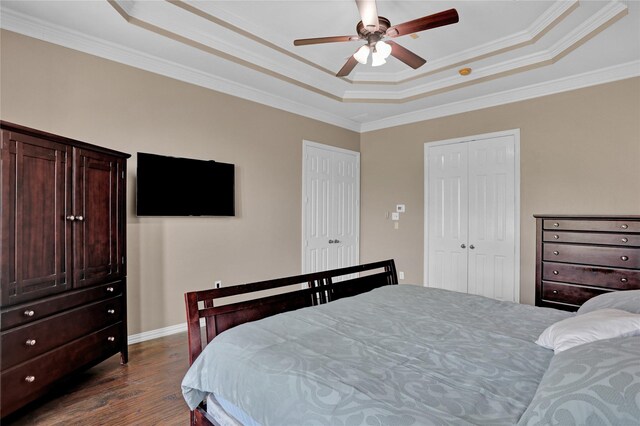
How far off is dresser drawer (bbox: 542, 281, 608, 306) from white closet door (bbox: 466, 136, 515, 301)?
1005 millimetres

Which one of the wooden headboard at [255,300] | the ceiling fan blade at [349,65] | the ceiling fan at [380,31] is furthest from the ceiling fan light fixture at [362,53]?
the wooden headboard at [255,300]

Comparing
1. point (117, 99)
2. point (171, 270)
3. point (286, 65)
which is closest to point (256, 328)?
point (171, 270)

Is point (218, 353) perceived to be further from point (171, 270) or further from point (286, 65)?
point (286, 65)

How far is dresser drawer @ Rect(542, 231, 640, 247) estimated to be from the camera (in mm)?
2699

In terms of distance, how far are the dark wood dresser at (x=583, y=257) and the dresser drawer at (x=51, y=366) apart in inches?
145

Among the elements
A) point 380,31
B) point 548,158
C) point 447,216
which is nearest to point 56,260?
point 380,31

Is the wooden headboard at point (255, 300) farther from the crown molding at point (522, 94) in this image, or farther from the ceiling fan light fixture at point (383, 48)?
the crown molding at point (522, 94)

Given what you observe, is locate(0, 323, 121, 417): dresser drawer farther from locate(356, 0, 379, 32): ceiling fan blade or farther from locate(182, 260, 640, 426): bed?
locate(356, 0, 379, 32): ceiling fan blade

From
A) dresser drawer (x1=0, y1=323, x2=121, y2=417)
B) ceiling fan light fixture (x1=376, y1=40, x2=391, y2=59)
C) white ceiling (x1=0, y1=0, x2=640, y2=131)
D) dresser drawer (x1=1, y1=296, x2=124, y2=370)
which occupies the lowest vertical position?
dresser drawer (x1=0, y1=323, x2=121, y2=417)

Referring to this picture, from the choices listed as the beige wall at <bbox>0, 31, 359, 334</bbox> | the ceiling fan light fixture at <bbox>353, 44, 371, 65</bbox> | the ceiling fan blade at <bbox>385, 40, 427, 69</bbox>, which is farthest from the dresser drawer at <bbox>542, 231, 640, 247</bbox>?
the beige wall at <bbox>0, 31, 359, 334</bbox>

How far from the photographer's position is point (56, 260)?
2.11 m

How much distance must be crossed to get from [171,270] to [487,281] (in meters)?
3.73

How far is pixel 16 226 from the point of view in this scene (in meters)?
1.88

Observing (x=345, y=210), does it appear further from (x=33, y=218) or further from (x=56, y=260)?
(x=33, y=218)
